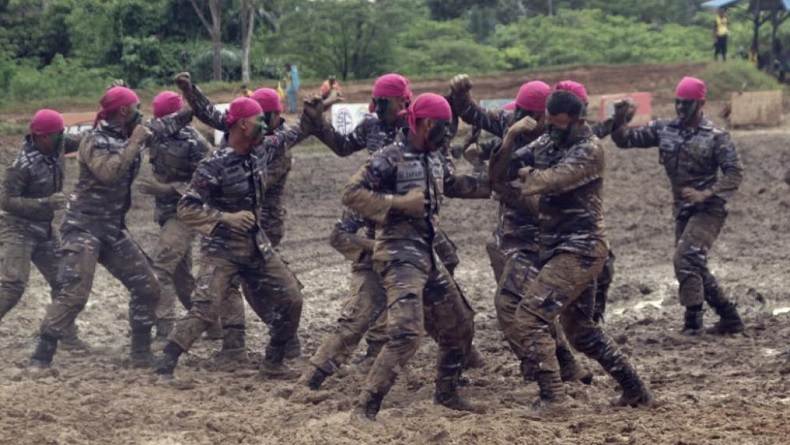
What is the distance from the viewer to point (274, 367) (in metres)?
10.9

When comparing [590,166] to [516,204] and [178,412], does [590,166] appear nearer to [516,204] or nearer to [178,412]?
[516,204]

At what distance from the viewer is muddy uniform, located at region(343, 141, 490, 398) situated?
8805 millimetres

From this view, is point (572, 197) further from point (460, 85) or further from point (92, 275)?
point (92, 275)

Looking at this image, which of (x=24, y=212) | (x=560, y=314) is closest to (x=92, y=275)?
(x=24, y=212)

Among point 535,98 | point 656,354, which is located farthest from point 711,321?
point 535,98

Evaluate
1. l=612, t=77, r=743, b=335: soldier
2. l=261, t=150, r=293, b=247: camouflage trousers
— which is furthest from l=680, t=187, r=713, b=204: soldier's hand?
l=261, t=150, r=293, b=247: camouflage trousers

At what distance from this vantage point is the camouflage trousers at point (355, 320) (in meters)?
9.79

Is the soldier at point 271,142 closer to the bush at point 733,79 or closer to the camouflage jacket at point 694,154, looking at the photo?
the camouflage jacket at point 694,154

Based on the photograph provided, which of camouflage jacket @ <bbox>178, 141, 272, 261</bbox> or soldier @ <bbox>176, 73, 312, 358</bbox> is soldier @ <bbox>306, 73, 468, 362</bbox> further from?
camouflage jacket @ <bbox>178, 141, 272, 261</bbox>

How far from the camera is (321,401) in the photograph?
31.6 feet

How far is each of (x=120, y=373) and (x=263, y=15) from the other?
1199 inches

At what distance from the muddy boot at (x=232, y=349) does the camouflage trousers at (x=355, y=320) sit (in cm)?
197

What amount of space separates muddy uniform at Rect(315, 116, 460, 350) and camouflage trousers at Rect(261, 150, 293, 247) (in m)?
0.75

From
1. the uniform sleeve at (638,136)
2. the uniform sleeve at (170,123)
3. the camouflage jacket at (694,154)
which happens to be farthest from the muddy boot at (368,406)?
the camouflage jacket at (694,154)
